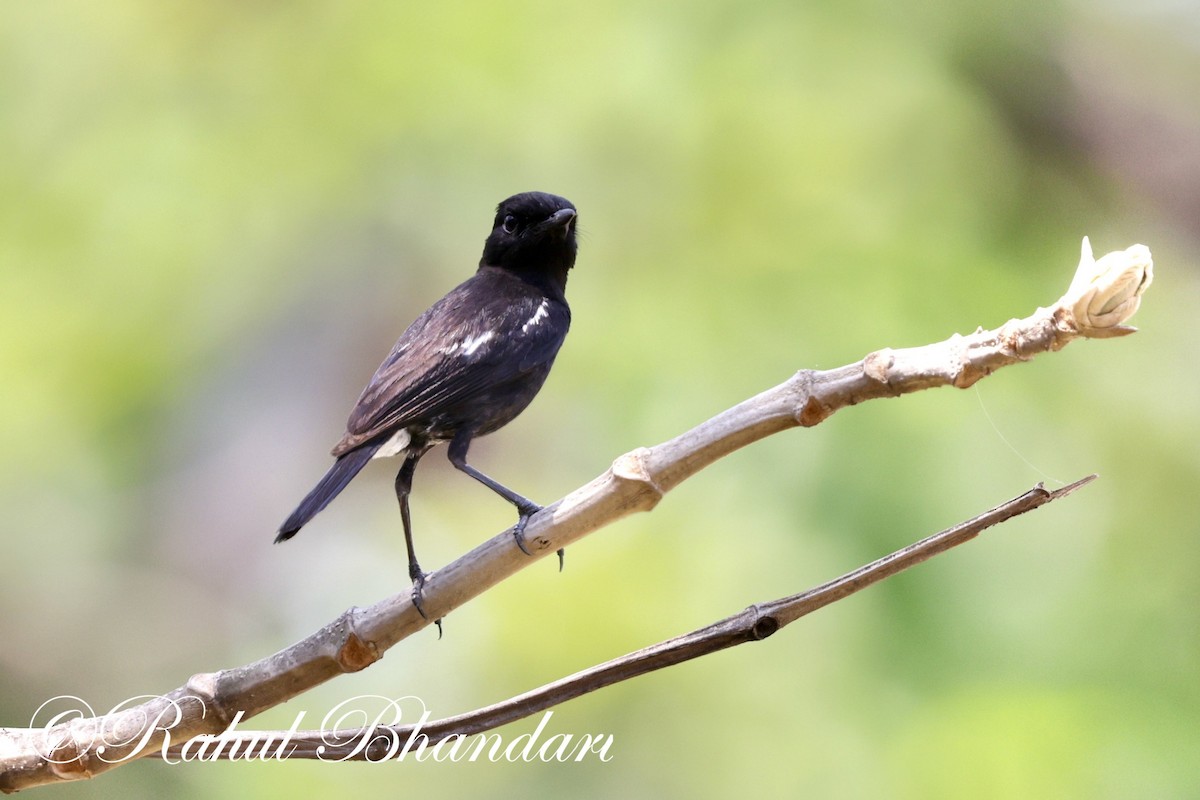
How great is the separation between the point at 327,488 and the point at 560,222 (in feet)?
4.07

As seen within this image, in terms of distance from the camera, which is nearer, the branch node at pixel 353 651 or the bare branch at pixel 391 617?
the bare branch at pixel 391 617

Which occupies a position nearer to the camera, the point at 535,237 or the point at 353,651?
the point at 353,651

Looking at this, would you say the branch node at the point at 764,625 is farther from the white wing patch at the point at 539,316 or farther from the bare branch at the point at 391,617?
the white wing patch at the point at 539,316

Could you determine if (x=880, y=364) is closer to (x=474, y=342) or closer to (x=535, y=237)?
(x=474, y=342)

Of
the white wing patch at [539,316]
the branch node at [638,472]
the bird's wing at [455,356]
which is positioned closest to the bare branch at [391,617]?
the branch node at [638,472]

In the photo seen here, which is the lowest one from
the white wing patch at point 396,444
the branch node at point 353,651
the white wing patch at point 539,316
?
the branch node at point 353,651

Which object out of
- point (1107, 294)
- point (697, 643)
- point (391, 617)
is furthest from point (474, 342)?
point (1107, 294)

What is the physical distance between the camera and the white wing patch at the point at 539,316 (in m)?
3.32

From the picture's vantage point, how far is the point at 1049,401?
5785 millimetres

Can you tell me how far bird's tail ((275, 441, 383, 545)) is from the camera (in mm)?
2404

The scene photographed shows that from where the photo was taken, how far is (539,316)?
134 inches

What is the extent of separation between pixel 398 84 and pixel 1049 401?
4.38 meters

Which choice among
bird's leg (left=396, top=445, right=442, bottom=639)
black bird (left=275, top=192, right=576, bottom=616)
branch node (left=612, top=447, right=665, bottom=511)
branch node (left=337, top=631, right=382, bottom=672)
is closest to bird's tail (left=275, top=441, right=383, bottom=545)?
black bird (left=275, top=192, right=576, bottom=616)

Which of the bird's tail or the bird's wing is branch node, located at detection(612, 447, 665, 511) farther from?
the bird's wing
